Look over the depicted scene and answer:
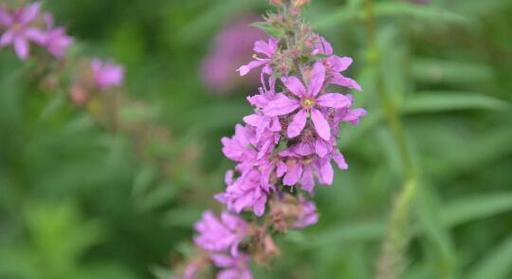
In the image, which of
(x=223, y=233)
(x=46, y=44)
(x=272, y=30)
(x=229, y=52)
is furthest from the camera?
(x=229, y=52)

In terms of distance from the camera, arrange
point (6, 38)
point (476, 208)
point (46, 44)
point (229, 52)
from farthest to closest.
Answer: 1. point (229, 52)
2. point (476, 208)
3. point (46, 44)
4. point (6, 38)

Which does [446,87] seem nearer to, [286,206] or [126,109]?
[126,109]

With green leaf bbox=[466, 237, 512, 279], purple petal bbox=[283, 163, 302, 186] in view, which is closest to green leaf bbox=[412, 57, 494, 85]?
green leaf bbox=[466, 237, 512, 279]

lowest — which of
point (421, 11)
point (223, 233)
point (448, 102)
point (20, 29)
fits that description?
point (223, 233)

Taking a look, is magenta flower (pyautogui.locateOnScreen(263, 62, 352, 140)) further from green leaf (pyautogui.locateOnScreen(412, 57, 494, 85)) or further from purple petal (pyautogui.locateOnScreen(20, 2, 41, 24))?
green leaf (pyautogui.locateOnScreen(412, 57, 494, 85))

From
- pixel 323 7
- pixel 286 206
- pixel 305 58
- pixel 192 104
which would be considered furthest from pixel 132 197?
pixel 305 58

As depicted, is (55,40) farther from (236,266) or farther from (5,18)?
(236,266)

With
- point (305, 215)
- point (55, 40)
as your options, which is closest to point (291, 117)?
point (305, 215)
